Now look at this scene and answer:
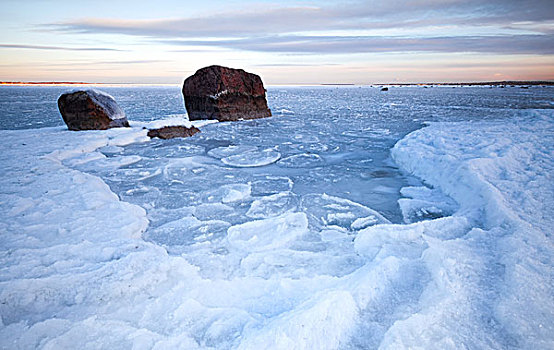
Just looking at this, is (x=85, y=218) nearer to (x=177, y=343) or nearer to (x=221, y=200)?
(x=221, y=200)

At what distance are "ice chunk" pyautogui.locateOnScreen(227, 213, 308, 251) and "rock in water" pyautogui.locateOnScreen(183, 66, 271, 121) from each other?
9443 mm

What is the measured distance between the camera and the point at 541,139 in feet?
18.9

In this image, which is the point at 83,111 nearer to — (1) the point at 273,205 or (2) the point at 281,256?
(1) the point at 273,205

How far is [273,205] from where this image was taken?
11.4 ft

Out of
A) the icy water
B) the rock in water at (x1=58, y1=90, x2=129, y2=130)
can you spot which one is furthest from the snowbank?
the rock in water at (x1=58, y1=90, x2=129, y2=130)

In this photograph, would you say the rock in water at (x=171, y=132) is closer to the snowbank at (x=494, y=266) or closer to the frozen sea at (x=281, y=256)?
the frozen sea at (x=281, y=256)

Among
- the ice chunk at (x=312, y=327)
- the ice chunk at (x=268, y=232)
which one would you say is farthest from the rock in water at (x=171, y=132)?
the ice chunk at (x=312, y=327)

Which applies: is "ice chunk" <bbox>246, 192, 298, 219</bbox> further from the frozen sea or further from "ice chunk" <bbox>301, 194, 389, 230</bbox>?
"ice chunk" <bbox>301, 194, 389, 230</bbox>

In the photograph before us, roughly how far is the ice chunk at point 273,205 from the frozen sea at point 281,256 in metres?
0.03

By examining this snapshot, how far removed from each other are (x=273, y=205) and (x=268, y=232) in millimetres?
712

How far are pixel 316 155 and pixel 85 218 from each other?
416 cm

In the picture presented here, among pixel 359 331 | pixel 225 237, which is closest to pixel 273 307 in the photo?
pixel 359 331

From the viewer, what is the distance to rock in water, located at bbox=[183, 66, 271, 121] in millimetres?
11703

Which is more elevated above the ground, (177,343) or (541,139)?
(541,139)
